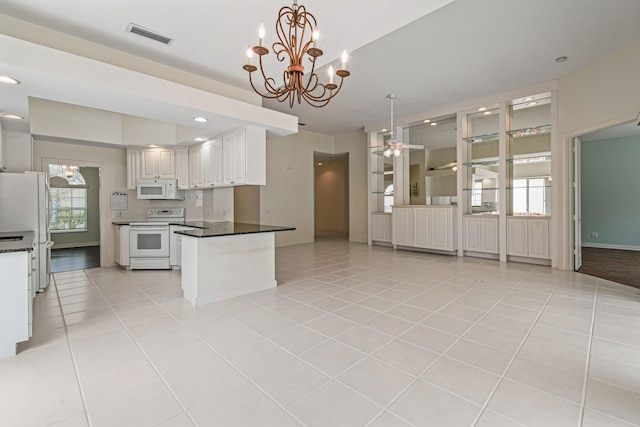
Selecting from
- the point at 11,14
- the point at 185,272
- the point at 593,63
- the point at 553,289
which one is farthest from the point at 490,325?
the point at 11,14

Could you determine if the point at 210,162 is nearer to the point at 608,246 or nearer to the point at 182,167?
the point at 182,167

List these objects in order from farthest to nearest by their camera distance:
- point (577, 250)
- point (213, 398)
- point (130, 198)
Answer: point (130, 198) → point (577, 250) → point (213, 398)

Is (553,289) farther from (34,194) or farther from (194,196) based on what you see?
(34,194)

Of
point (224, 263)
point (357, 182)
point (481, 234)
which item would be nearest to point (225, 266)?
point (224, 263)

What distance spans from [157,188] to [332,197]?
7.70 metres

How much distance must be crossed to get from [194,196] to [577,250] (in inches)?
284

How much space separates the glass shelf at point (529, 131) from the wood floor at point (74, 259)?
8.63 metres

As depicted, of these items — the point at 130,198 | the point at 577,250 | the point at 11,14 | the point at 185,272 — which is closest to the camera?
the point at 11,14

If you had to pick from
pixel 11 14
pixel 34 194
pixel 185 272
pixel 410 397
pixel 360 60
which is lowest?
pixel 410 397

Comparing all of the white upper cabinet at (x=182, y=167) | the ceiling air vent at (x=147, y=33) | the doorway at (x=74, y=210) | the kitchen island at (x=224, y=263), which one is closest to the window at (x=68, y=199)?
the doorway at (x=74, y=210)

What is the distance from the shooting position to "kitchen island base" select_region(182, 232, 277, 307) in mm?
3504

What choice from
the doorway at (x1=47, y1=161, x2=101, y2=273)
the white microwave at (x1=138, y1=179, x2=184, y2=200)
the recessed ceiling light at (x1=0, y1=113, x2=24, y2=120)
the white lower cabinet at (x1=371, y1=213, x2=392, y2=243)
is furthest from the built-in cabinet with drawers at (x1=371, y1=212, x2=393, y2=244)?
the doorway at (x1=47, y1=161, x2=101, y2=273)

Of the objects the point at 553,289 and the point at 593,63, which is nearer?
the point at 553,289

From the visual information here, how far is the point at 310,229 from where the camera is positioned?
8.70m
